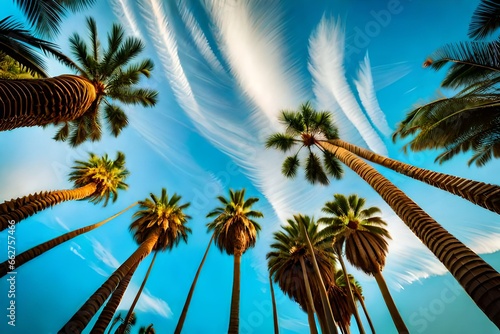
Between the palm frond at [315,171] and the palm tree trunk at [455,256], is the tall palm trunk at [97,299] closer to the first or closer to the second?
the palm tree trunk at [455,256]

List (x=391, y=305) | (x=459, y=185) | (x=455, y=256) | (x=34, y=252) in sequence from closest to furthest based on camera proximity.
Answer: (x=455, y=256) < (x=459, y=185) < (x=34, y=252) < (x=391, y=305)

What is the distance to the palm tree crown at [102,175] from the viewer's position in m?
19.9

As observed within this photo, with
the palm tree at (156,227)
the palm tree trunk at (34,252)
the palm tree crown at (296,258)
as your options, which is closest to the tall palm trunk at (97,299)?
the palm tree at (156,227)

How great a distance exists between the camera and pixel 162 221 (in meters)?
20.4

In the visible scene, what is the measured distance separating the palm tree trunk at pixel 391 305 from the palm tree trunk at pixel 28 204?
74.2 ft

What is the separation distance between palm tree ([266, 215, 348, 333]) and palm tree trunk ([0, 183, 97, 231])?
17.2 metres

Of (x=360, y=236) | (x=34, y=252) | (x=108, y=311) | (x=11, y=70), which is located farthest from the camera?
(x=360, y=236)

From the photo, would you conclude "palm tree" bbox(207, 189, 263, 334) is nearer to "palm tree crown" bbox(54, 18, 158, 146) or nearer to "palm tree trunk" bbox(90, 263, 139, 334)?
"palm tree trunk" bbox(90, 263, 139, 334)

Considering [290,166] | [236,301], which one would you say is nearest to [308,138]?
[290,166]

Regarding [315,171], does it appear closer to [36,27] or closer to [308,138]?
[308,138]

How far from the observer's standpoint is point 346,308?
67.2 ft

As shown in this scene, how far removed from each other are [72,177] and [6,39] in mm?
17737

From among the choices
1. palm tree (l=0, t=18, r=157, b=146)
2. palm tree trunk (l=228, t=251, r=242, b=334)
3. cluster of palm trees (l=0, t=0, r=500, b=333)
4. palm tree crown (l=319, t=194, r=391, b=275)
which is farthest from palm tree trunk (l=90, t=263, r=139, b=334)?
palm tree crown (l=319, t=194, r=391, b=275)

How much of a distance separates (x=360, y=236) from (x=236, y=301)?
11.0 meters
